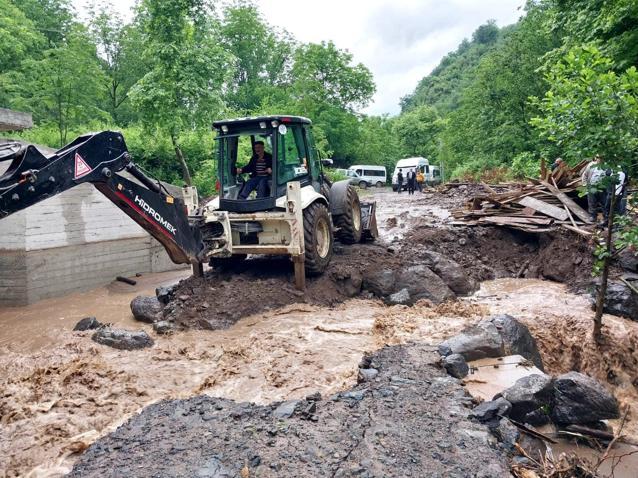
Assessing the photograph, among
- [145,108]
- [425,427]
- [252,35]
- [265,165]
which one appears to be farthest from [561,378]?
[252,35]

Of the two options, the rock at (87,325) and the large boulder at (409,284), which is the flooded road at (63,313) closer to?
the rock at (87,325)

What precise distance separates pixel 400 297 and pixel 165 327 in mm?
3984

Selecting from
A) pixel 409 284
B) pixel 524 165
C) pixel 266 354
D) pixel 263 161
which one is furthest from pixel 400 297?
pixel 524 165

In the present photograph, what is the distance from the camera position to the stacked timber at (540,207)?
11.1m

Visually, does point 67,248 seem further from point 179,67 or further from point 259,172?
point 179,67

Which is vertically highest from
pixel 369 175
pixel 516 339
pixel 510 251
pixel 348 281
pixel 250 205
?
pixel 369 175

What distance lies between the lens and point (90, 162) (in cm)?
540

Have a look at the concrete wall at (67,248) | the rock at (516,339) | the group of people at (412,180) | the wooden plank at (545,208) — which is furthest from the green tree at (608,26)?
the group of people at (412,180)

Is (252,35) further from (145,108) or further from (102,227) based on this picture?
(102,227)

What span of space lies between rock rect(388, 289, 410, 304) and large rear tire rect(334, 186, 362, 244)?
1774mm

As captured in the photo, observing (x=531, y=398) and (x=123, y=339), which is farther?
(x=123, y=339)

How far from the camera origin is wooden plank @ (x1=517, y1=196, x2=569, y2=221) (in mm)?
11102

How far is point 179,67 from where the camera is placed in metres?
12.8

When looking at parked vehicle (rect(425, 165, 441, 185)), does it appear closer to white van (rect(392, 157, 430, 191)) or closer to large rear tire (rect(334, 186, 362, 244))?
white van (rect(392, 157, 430, 191))
